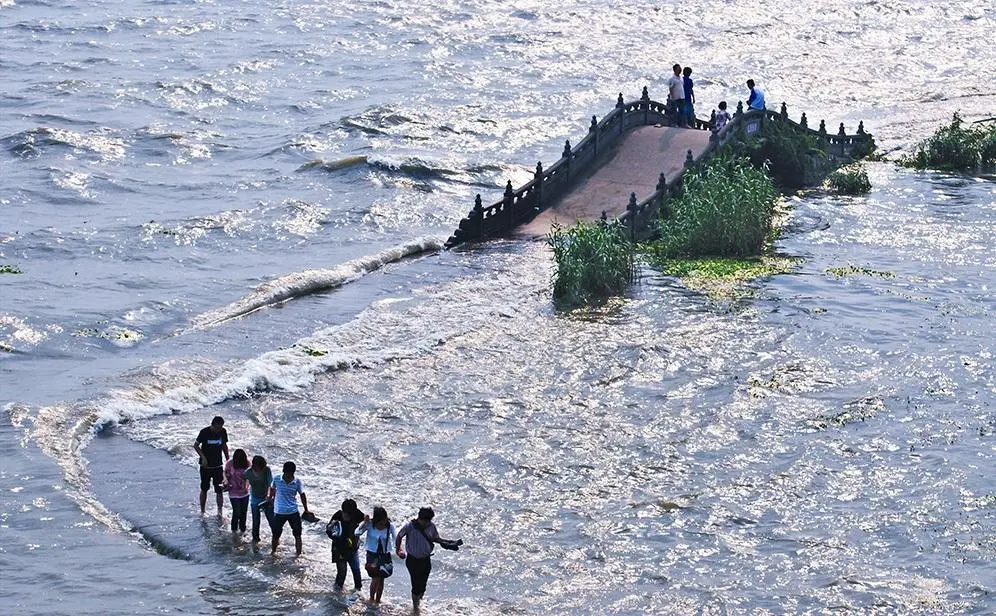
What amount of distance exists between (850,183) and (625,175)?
20.6ft

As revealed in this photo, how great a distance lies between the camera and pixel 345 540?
748 inches

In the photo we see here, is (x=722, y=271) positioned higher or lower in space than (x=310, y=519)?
higher

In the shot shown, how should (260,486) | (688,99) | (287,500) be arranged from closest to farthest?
1. (287,500)
2. (260,486)
3. (688,99)

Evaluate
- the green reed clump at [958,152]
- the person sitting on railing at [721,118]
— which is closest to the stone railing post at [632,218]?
the person sitting on railing at [721,118]

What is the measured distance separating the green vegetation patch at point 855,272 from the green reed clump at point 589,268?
15.7ft

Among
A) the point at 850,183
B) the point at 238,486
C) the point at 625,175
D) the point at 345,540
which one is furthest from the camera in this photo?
the point at 850,183

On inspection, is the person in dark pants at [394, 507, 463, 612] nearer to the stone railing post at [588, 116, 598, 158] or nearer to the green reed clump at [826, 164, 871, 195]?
the stone railing post at [588, 116, 598, 158]

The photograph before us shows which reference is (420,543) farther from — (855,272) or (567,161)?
(567,161)

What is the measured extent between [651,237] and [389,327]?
26.1 ft

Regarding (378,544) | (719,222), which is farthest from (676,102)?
(378,544)

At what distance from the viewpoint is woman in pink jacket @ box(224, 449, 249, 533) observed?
20.3 meters

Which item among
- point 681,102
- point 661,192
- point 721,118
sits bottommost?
point 661,192

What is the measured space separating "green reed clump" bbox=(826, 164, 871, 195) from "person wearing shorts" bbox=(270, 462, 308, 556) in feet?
82.7

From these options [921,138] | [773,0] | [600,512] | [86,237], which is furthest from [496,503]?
[773,0]
